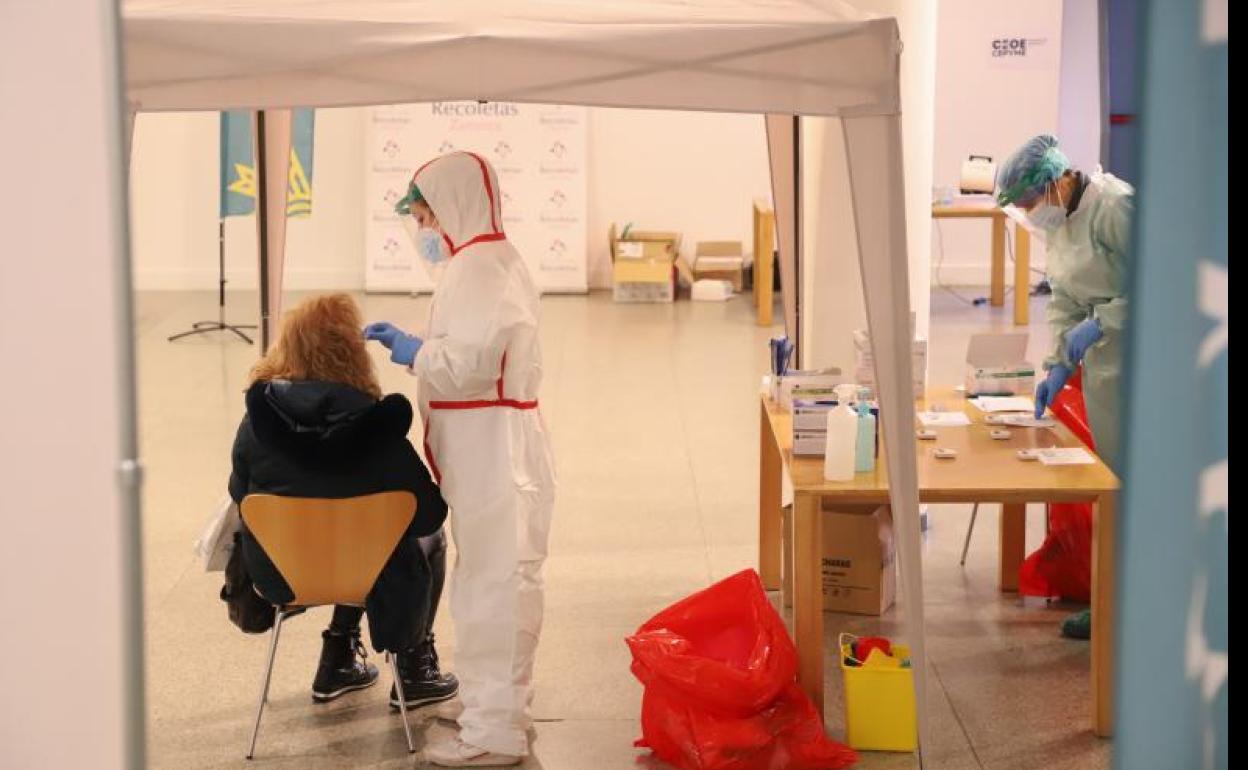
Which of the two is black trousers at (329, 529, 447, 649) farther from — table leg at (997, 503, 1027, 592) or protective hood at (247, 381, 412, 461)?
table leg at (997, 503, 1027, 592)

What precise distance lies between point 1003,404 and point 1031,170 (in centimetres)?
75

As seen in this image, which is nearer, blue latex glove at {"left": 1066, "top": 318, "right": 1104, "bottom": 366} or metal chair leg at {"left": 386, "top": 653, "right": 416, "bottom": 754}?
metal chair leg at {"left": 386, "top": 653, "right": 416, "bottom": 754}

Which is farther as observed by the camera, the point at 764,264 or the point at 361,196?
the point at 361,196

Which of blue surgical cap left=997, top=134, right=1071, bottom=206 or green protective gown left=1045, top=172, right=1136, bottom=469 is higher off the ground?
blue surgical cap left=997, top=134, right=1071, bottom=206

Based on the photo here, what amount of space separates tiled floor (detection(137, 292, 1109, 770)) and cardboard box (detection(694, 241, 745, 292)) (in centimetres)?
246

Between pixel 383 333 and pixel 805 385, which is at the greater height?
pixel 383 333

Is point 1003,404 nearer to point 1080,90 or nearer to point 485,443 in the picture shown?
point 485,443

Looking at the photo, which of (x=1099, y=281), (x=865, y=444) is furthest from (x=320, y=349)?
(x=1099, y=281)

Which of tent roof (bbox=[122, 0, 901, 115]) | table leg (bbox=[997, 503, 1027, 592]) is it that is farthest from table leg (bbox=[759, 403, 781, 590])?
tent roof (bbox=[122, 0, 901, 115])

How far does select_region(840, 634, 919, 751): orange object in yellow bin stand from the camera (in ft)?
14.8

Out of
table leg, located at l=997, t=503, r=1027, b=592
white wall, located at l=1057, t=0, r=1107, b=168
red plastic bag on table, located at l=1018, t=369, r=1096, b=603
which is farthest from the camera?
white wall, located at l=1057, t=0, r=1107, b=168

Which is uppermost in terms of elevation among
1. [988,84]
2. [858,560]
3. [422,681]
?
[988,84]

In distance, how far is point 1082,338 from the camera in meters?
5.36

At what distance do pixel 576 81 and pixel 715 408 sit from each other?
4.88 metres
